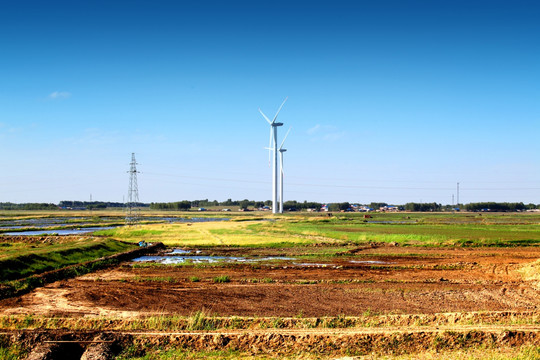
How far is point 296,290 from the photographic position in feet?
75.6

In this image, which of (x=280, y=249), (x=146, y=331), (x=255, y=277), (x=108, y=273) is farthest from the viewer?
(x=280, y=249)

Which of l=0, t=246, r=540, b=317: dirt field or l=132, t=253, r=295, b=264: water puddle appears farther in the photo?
l=132, t=253, r=295, b=264: water puddle

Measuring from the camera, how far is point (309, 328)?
1450 centimetres

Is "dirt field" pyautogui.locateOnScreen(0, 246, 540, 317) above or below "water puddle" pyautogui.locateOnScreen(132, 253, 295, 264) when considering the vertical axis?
above

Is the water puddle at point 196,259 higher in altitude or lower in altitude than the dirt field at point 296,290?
lower

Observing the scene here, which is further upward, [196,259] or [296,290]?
[296,290]

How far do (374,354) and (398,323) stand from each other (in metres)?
2.80

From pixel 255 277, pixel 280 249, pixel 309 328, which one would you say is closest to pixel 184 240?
pixel 280 249

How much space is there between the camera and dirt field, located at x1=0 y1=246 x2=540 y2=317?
18797 mm

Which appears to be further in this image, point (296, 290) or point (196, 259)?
point (196, 259)

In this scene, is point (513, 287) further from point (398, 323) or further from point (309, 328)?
point (309, 328)

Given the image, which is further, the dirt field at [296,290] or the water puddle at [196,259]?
the water puddle at [196,259]

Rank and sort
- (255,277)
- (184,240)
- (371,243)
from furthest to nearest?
(184,240) < (371,243) < (255,277)

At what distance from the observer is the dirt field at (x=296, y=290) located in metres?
18.8
